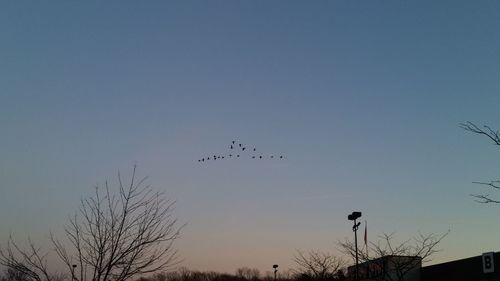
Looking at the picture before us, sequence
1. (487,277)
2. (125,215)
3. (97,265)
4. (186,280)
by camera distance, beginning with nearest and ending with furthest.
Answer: (97,265), (125,215), (487,277), (186,280)

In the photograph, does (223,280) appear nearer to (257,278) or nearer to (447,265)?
(257,278)

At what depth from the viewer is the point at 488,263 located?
32.6 meters

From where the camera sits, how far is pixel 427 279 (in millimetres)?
42094

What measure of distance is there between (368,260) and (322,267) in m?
16.3

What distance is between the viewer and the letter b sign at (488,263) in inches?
1257

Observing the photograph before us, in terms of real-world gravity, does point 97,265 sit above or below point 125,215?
below

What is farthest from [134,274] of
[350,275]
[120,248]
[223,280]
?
[223,280]

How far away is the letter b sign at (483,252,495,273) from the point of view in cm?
3192

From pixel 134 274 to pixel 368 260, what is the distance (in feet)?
92.3

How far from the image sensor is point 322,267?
56656 mm

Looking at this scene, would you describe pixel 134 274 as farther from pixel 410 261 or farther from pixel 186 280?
pixel 186 280

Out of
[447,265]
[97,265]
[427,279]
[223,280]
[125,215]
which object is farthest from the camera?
[223,280]

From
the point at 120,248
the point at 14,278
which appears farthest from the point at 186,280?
the point at 120,248

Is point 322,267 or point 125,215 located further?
point 322,267
